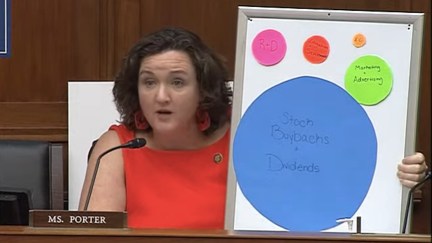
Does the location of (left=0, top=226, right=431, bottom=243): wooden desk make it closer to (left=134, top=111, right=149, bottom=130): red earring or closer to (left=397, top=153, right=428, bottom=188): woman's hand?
(left=397, top=153, right=428, bottom=188): woman's hand

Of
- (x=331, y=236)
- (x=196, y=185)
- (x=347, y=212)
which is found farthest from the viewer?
(x=196, y=185)

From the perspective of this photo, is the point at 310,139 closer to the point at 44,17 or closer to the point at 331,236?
the point at 331,236

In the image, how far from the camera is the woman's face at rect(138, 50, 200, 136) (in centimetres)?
219

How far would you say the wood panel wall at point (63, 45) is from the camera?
2840 mm

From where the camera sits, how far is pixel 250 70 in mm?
2111

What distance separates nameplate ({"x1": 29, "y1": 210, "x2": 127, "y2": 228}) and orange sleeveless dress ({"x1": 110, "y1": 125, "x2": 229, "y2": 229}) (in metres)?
0.46

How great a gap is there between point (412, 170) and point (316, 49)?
1.26 ft

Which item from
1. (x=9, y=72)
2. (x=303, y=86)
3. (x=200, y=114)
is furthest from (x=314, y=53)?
(x=9, y=72)

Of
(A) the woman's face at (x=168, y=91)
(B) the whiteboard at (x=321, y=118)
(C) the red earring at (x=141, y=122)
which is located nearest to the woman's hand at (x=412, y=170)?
(B) the whiteboard at (x=321, y=118)

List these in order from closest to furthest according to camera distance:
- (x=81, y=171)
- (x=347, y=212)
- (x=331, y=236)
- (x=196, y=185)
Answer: (x=331, y=236) → (x=347, y=212) → (x=196, y=185) → (x=81, y=171)

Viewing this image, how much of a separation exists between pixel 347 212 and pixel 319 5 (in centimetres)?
103

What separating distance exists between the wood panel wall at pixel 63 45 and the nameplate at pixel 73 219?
1185 mm

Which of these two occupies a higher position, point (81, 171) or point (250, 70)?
point (250, 70)

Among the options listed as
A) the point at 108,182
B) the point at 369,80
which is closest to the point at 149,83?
the point at 108,182
